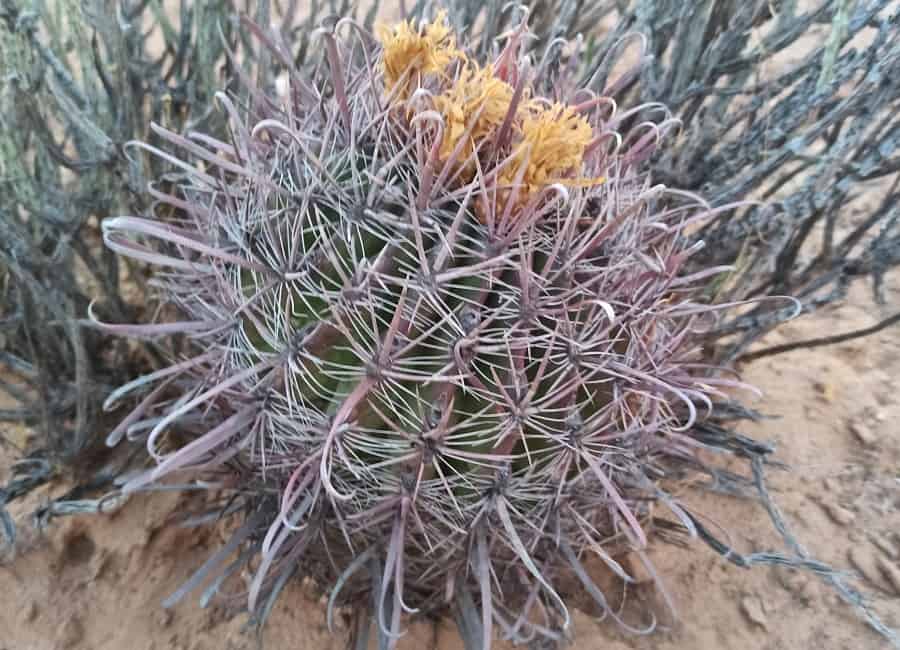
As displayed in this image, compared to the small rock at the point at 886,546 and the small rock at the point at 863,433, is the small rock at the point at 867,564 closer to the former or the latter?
the small rock at the point at 886,546

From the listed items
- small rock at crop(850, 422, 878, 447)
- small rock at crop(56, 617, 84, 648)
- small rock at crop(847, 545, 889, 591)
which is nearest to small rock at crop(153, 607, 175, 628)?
small rock at crop(56, 617, 84, 648)

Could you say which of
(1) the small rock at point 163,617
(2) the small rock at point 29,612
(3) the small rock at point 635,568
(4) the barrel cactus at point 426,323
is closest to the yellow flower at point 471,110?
(4) the barrel cactus at point 426,323

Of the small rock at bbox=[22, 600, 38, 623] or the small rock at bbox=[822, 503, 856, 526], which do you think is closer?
the small rock at bbox=[22, 600, 38, 623]

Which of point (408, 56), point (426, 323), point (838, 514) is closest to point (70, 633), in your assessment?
point (426, 323)

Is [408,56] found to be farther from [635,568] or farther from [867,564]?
[867,564]

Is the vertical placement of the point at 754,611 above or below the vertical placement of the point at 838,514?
below

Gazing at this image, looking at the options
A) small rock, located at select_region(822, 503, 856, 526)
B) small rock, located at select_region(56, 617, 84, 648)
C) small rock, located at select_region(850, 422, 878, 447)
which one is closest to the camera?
small rock, located at select_region(56, 617, 84, 648)

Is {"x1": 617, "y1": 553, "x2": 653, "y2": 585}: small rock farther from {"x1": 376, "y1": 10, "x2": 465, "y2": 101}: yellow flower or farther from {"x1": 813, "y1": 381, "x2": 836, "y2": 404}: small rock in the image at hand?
{"x1": 376, "y1": 10, "x2": 465, "y2": 101}: yellow flower
